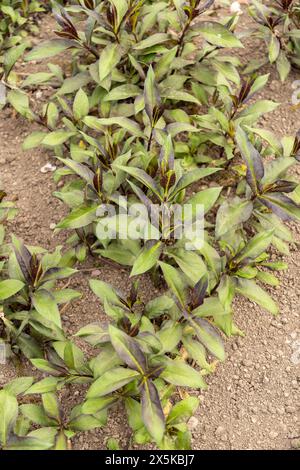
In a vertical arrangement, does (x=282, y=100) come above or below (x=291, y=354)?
above

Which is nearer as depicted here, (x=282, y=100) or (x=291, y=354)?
(x=291, y=354)

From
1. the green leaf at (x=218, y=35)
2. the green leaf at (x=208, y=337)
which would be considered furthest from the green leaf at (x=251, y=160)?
the green leaf at (x=218, y=35)

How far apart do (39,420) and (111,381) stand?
43 centimetres

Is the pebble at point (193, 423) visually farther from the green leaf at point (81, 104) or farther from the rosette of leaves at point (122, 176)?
the green leaf at point (81, 104)

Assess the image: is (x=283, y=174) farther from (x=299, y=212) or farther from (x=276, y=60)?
(x=276, y=60)

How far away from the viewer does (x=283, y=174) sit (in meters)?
3.22

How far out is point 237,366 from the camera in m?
3.12

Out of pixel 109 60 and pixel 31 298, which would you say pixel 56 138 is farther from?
pixel 31 298

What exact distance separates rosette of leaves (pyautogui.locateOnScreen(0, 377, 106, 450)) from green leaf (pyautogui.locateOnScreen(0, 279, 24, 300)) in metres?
0.41

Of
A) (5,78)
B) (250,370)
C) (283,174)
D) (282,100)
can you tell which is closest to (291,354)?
(250,370)

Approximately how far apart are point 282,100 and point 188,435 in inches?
93.6

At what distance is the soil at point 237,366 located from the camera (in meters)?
2.92

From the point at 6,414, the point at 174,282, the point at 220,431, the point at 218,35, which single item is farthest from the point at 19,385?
the point at 218,35
